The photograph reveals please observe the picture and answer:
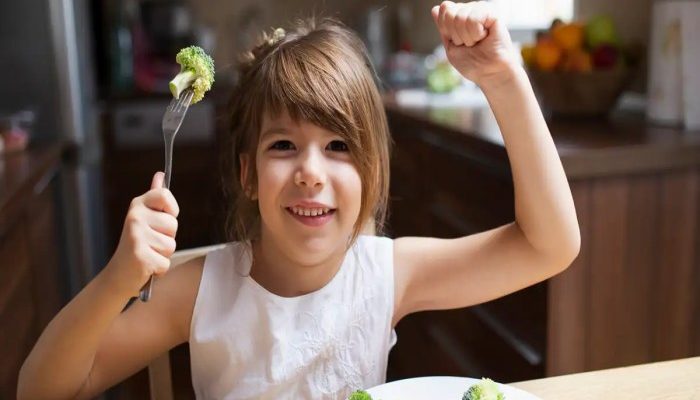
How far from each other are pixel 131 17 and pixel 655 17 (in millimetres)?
2571

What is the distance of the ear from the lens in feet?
3.58

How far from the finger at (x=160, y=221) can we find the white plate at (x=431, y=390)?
28 centimetres

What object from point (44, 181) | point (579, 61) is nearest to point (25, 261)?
point (44, 181)

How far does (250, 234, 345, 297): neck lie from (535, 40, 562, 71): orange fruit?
1.10 metres

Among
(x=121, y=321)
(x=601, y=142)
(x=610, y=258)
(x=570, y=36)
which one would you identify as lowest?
(x=610, y=258)

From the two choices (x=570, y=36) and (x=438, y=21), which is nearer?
(x=438, y=21)

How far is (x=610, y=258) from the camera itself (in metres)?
1.53

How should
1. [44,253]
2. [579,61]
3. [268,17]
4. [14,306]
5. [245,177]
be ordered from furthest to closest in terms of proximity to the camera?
[268,17] → [44,253] → [579,61] → [14,306] → [245,177]

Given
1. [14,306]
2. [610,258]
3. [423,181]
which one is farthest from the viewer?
[423,181]

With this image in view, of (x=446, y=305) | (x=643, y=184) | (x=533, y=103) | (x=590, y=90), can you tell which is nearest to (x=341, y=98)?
(x=533, y=103)

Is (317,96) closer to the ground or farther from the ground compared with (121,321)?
farther from the ground

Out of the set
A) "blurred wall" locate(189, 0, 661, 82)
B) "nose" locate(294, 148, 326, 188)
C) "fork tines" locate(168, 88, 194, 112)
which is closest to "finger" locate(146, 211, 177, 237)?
"fork tines" locate(168, 88, 194, 112)

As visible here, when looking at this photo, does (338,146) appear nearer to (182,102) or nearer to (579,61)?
(182,102)

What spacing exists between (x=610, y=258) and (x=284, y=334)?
771 millimetres
